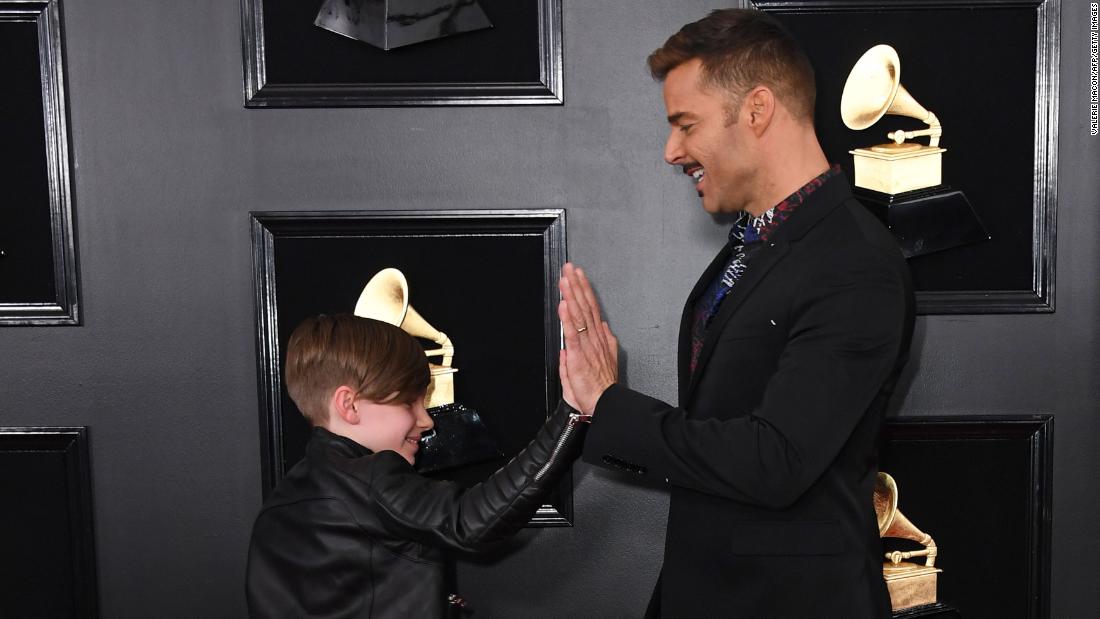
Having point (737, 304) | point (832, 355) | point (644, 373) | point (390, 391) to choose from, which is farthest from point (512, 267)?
point (832, 355)

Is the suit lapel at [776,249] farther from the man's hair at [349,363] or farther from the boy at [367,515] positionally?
the man's hair at [349,363]

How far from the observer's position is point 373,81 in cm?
279

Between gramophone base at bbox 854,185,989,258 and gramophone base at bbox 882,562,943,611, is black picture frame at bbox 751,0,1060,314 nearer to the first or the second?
gramophone base at bbox 854,185,989,258

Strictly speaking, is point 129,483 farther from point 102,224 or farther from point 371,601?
point 371,601

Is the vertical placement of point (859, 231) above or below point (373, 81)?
below

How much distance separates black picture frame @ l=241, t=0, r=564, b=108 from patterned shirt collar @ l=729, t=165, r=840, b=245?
0.84 metres

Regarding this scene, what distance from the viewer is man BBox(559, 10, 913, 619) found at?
1.79 metres

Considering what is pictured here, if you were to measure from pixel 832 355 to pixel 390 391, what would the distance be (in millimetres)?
848

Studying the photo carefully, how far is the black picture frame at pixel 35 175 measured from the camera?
2766 mm

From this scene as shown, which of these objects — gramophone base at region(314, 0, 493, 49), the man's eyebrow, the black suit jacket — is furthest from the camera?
gramophone base at region(314, 0, 493, 49)

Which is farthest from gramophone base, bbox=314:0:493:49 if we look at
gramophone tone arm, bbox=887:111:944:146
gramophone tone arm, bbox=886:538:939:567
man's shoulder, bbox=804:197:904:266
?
gramophone tone arm, bbox=886:538:939:567

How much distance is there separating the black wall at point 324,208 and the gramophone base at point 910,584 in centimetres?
24

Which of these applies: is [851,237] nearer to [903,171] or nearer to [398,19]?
[903,171]

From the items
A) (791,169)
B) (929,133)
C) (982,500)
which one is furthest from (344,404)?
(982,500)
